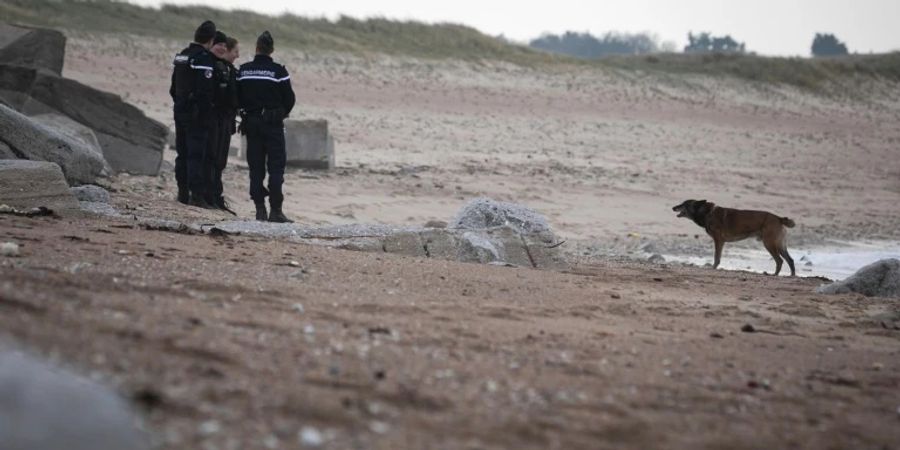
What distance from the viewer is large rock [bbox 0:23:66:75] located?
50.8 feet

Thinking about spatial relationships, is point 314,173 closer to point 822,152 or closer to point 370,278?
point 370,278

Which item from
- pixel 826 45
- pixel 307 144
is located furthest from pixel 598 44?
pixel 307 144

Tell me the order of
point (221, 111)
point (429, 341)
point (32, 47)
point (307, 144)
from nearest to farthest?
point (429, 341) → point (221, 111) → point (32, 47) → point (307, 144)

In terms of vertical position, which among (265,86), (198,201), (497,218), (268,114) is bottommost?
(198,201)

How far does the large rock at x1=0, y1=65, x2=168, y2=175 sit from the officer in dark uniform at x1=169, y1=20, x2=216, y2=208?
2.64 metres

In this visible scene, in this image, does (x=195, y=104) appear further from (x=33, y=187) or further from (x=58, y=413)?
(x=58, y=413)

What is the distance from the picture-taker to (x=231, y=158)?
17.3 m

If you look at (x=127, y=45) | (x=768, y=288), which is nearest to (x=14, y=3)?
(x=127, y=45)

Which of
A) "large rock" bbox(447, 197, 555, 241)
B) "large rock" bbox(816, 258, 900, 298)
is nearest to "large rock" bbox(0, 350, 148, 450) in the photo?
"large rock" bbox(447, 197, 555, 241)

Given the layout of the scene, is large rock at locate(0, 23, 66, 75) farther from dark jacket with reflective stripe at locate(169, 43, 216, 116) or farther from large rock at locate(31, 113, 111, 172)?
dark jacket with reflective stripe at locate(169, 43, 216, 116)

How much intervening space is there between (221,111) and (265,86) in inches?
38.7

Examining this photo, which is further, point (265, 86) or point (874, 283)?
point (265, 86)

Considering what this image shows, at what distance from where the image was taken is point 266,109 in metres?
11.0

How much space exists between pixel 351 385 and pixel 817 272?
1027 centimetres
